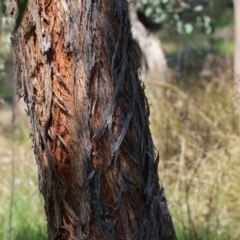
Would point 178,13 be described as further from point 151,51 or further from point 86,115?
point 86,115

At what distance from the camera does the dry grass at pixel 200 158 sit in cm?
496

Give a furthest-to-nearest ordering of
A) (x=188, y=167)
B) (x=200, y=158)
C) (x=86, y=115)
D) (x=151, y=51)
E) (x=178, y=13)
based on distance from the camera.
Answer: (x=151, y=51), (x=178, y=13), (x=188, y=167), (x=200, y=158), (x=86, y=115)

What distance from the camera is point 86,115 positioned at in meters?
2.53

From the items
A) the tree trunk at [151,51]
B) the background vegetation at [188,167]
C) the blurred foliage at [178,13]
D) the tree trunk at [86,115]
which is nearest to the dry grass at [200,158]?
the background vegetation at [188,167]

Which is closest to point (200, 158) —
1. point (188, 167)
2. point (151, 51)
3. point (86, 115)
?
point (188, 167)

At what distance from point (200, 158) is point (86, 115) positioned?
3301mm

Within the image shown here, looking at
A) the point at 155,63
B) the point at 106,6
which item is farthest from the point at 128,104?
the point at 155,63

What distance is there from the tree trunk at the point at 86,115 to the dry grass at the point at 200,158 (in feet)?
6.20

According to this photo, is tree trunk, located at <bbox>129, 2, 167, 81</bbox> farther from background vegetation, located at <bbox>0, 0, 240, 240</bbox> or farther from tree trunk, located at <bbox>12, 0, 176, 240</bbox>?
tree trunk, located at <bbox>12, 0, 176, 240</bbox>

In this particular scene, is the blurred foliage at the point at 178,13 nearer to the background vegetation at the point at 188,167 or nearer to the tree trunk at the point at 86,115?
the background vegetation at the point at 188,167

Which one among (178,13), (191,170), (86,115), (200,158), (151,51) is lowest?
(191,170)

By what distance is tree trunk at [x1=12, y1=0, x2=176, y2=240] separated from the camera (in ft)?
8.21

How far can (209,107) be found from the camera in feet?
24.4

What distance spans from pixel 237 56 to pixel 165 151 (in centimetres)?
139
